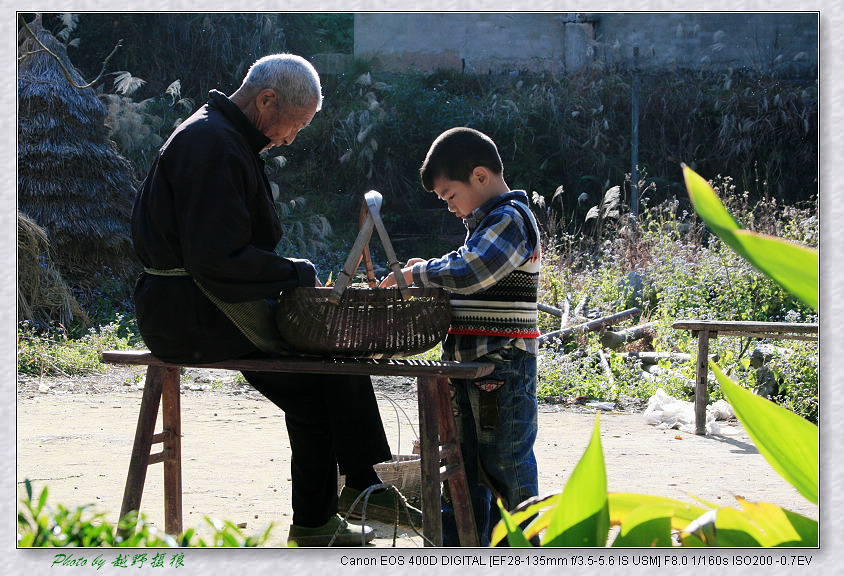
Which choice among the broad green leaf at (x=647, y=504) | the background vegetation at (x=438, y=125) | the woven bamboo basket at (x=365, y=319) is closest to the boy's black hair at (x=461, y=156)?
the woven bamboo basket at (x=365, y=319)

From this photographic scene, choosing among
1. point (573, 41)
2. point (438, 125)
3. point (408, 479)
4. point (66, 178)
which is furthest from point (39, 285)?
point (573, 41)

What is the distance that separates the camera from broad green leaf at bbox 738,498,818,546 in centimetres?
109

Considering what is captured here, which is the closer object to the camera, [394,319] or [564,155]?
[394,319]

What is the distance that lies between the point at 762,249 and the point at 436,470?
1.50 meters

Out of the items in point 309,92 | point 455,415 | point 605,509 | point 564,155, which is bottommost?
point 455,415

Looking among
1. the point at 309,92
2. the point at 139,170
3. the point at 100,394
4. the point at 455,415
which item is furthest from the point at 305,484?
the point at 139,170

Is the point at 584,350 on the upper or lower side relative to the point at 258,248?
lower

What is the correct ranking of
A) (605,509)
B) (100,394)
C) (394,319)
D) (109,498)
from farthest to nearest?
(100,394), (109,498), (394,319), (605,509)

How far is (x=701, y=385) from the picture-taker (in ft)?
17.1

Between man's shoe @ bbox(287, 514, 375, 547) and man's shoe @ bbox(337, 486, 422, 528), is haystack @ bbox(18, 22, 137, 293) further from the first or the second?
man's shoe @ bbox(337, 486, 422, 528)

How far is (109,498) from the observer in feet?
11.7

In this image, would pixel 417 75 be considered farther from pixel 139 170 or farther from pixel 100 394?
pixel 100 394

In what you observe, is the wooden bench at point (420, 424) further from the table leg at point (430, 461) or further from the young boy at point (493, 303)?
the young boy at point (493, 303)

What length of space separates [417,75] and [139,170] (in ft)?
16.9
